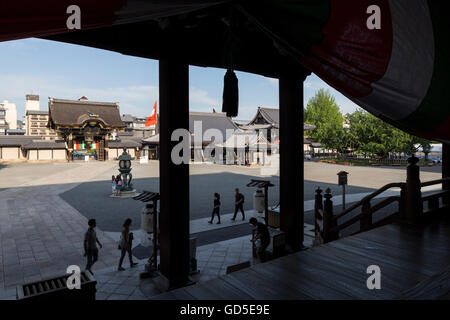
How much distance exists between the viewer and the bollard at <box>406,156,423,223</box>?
16.7 ft

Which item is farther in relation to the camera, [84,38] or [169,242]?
[169,242]

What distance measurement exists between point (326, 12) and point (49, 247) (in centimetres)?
842

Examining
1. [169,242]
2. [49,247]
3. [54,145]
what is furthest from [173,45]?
[54,145]

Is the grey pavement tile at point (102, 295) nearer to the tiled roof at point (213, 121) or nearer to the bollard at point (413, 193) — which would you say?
the bollard at point (413, 193)

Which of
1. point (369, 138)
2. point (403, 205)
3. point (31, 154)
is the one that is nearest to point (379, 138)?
point (369, 138)

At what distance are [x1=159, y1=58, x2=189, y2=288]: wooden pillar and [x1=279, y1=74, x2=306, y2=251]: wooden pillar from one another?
7.79ft

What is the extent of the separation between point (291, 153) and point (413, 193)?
2392mm

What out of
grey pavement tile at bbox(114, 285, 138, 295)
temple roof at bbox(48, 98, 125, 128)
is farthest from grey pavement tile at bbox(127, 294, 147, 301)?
temple roof at bbox(48, 98, 125, 128)

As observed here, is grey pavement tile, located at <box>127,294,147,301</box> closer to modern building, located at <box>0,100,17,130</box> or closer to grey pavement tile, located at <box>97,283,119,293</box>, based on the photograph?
grey pavement tile, located at <box>97,283,119,293</box>

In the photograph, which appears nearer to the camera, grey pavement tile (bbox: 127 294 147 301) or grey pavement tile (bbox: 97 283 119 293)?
grey pavement tile (bbox: 127 294 147 301)

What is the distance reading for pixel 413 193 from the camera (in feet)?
17.0

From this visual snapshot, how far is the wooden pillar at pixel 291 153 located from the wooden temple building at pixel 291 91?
0.8 inches
